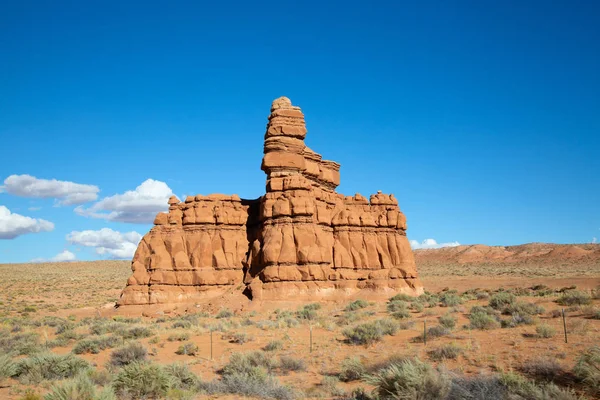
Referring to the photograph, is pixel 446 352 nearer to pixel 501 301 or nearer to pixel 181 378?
pixel 181 378

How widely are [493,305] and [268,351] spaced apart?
12928 millimetres

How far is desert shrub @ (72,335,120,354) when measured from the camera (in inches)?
738

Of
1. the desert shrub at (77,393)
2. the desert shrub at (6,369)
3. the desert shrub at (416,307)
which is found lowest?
the desert shrub at (416,307)

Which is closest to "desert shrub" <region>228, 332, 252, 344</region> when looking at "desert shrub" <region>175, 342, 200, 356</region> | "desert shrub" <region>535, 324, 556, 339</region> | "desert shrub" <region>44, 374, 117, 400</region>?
"desert shrub" <region>175, 342, 200, 356</region>

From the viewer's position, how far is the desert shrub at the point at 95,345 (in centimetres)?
1875

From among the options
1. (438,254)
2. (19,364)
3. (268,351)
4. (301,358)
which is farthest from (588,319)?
(438,254)

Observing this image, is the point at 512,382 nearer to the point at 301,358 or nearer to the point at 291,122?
the point at 301,358

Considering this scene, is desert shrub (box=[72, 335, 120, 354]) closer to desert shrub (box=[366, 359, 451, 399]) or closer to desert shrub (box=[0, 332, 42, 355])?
desert shrub (box=[0, 332, 42, 355])

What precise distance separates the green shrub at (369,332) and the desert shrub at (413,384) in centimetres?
756

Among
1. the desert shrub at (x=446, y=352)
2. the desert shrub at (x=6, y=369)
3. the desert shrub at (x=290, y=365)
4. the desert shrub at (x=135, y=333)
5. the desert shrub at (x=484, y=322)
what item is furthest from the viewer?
the desert shrub at (x=135, y=333)

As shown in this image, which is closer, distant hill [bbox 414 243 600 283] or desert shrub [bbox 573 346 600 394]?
desert shrub [bbox 573 346 600 394]

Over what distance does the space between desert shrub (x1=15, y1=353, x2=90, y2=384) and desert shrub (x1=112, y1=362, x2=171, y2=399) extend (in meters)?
2.58

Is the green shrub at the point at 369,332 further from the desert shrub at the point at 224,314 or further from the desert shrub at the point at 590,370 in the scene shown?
the desert shrub at the point at 224,314

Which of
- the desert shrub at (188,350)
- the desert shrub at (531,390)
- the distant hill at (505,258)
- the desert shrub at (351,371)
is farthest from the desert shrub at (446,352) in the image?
the distant hill at (505,258)
